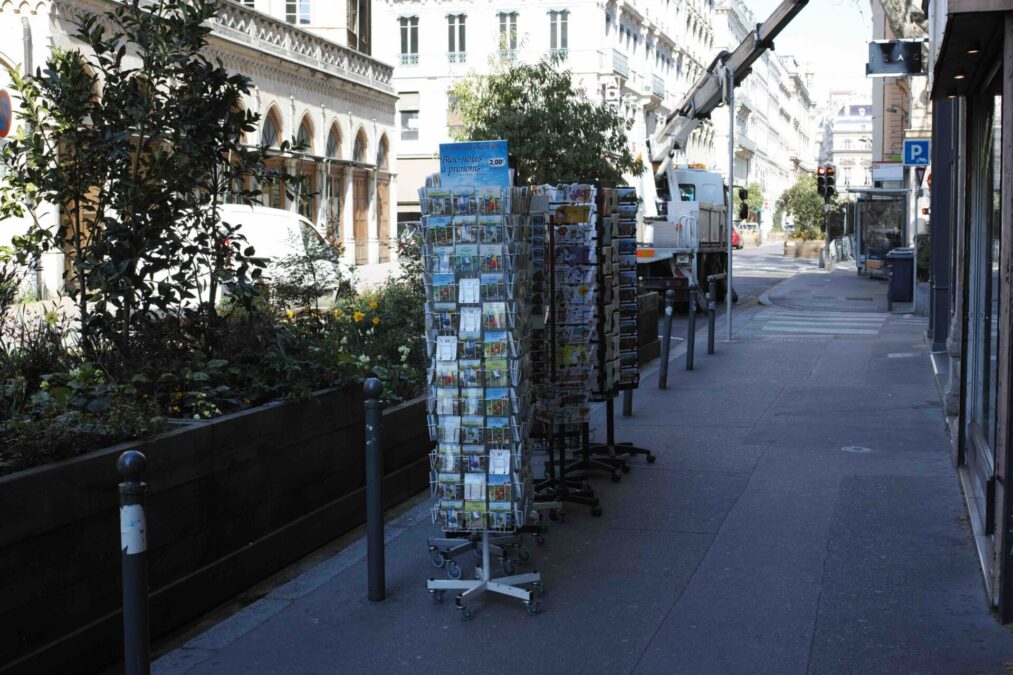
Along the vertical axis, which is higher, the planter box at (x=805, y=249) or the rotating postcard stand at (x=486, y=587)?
the planter box at (x=805, y=249)

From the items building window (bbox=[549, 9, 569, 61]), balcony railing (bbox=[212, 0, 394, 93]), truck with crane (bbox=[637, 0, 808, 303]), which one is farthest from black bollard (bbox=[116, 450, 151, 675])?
building window (bbox=[549, 9, 569, 61])

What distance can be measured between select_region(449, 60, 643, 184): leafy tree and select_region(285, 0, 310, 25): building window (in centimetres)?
1312

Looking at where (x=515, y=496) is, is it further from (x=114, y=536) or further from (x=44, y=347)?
(x=44, y=347)

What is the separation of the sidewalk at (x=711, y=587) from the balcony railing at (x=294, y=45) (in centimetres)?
2278

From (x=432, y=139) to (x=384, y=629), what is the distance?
5257cm

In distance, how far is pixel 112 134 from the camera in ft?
23.3

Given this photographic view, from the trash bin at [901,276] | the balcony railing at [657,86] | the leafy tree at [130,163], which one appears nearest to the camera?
the leafy tree at [130,163]

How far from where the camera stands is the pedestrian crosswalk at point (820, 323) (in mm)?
20281

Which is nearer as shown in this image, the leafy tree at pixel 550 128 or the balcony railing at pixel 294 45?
the leafy tree at pixel 550 128

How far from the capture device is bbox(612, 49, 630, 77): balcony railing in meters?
58.4

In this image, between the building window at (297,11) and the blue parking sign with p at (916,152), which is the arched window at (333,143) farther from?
the blue parking sign with p at (916,152)

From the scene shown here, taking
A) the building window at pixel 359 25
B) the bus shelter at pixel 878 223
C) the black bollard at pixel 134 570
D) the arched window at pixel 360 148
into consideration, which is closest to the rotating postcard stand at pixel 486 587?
the black bollard at pixel 134 570

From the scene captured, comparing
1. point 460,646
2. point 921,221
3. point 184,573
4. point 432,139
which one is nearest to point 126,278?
point 184,573

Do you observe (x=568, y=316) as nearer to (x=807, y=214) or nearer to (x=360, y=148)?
(x=360, y=148)
